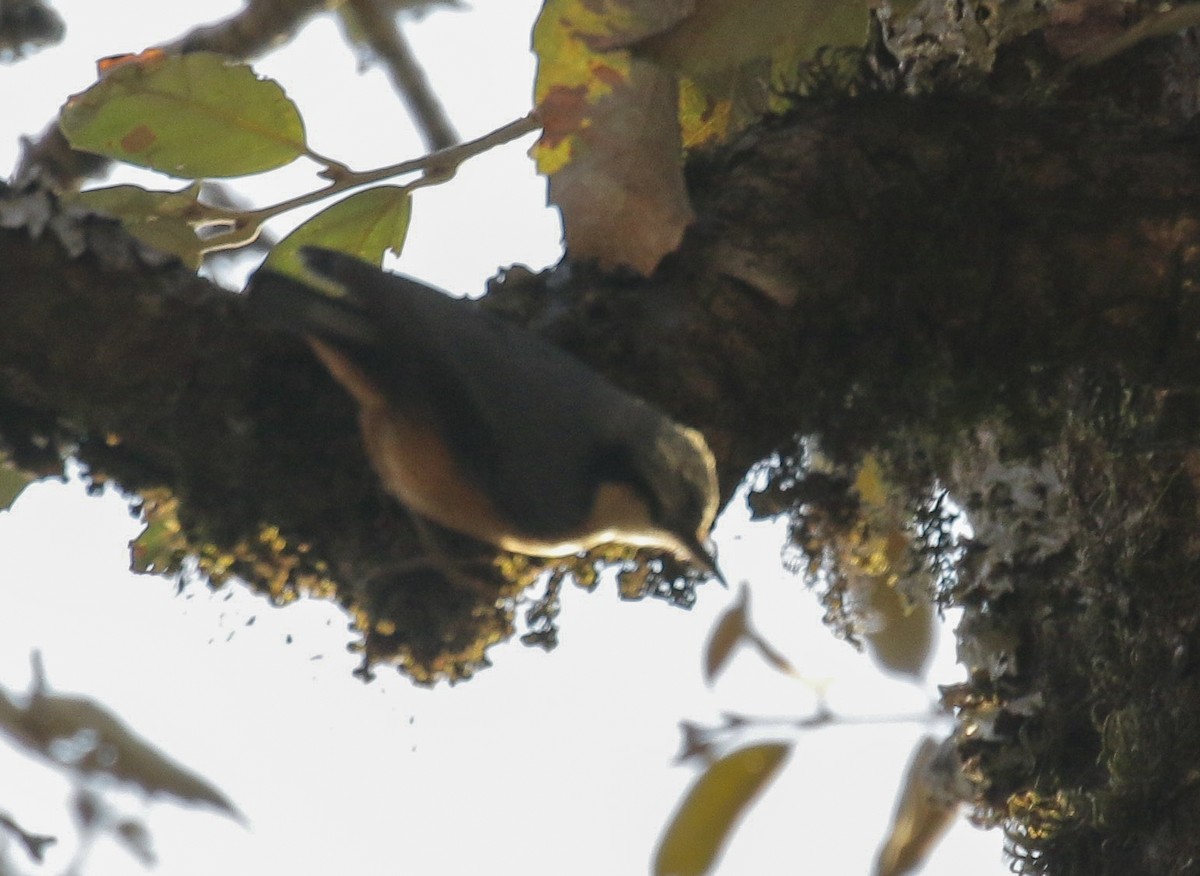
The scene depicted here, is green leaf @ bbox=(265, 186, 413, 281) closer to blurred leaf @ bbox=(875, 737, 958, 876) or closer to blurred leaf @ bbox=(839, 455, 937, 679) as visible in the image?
blurred leaf @ bbox=(839, 455, 937, 679)

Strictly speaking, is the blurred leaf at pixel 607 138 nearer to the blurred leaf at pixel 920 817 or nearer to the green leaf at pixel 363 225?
the green leaf at pixel 363 225

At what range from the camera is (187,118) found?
5.56 ft

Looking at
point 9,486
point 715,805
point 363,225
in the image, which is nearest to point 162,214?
point 363,225

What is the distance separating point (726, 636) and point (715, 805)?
243 millimetres

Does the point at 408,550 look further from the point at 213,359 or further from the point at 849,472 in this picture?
the point at 849,472

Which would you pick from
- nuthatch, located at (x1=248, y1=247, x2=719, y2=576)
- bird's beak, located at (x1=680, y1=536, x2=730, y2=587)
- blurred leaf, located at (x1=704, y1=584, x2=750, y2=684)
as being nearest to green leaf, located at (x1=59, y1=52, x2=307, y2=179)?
nuthatch, located at (x1=248, y1=247, x2=719, y2=576)

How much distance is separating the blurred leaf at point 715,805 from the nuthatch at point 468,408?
2.32ft

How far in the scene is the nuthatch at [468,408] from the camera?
121 cm

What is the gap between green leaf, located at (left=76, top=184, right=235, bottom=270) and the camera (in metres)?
1.70

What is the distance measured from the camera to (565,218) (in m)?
1.44

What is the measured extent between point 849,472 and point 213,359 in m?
0.86

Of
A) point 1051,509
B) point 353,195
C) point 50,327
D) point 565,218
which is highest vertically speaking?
point 353,195

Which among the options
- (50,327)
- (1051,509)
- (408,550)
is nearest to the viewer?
(50,327)

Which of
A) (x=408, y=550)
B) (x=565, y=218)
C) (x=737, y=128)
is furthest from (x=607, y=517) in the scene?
(x=737, y=128)
